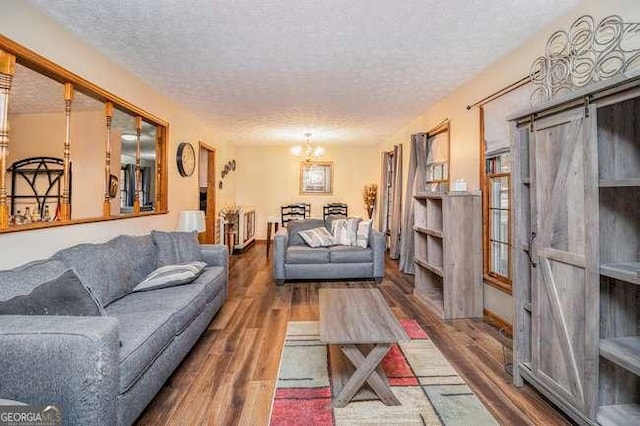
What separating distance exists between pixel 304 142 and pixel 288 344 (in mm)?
5533

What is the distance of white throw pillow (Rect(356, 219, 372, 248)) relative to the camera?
15.6 feet

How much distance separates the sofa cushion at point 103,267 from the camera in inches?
85.6

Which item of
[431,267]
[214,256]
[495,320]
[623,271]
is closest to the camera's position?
[623,271]

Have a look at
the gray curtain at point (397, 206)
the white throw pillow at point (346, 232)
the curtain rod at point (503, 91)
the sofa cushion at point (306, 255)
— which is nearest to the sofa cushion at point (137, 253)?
the sofa cushion at point (306, 255)

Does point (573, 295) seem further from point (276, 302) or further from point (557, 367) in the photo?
point (276, 302)

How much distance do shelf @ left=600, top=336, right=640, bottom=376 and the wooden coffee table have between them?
0.90m

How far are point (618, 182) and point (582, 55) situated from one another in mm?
1201

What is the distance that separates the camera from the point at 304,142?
748 cm

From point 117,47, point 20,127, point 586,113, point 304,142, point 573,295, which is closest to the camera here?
point 586,113

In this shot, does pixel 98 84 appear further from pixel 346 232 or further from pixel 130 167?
pixel 346 232

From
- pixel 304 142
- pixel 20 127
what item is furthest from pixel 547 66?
pixel 304 142

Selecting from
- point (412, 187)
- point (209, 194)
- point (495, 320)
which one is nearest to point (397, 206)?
point (412, 187)

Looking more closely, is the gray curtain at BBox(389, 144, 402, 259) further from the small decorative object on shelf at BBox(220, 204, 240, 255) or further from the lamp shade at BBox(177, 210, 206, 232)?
the lamp shade at BBox(177, 210, 206, 232)

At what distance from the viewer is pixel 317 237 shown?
4.85 metres
